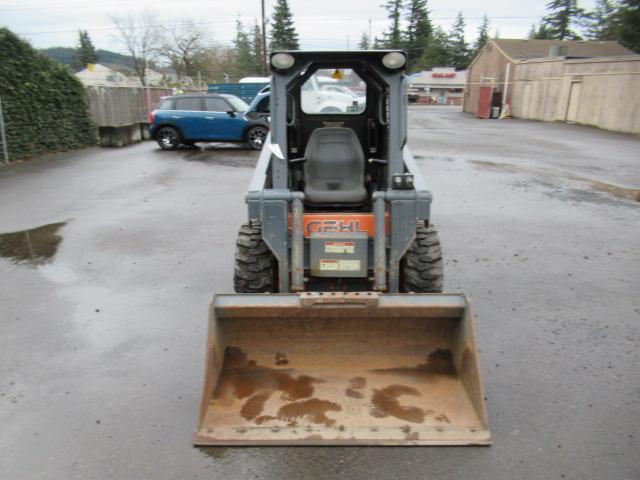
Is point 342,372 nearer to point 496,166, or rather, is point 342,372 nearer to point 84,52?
point 496,166

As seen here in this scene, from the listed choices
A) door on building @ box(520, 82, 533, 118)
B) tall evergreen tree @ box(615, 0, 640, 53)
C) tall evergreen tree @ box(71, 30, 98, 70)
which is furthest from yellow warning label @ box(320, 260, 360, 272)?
tall evergreen tree @ box(71, 30, 98, 70)

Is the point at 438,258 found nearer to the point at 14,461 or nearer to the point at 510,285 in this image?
the point at 510,285

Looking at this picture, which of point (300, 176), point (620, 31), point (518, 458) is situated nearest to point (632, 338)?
point (518, 458)

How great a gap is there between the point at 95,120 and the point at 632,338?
18662 millimetres

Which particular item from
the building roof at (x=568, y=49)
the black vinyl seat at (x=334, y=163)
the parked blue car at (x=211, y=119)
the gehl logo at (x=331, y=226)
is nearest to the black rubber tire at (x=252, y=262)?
the gehl logo at (x=331, y=226)

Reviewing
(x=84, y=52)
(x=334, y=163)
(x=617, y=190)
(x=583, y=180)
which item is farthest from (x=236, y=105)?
(x=84, y=52)

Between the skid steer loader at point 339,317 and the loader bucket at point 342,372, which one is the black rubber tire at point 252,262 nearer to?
the skid steer loader at point 339,317

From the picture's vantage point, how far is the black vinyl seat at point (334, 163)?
15.8 feet

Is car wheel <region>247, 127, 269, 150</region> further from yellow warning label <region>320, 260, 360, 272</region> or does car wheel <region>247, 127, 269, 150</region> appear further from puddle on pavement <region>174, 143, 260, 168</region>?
yellow warning label <region>320, 260, 360, 272</region>

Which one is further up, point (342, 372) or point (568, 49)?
point (568, 49)

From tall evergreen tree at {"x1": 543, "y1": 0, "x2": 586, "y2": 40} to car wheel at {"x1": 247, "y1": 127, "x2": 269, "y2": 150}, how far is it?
217ft

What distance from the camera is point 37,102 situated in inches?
578

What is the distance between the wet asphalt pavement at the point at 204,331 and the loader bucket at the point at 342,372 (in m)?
0.14

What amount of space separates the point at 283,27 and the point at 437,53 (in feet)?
80.3
